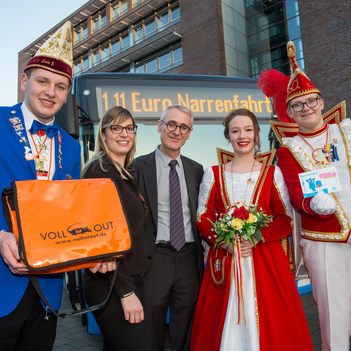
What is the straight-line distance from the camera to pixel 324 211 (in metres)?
2.12

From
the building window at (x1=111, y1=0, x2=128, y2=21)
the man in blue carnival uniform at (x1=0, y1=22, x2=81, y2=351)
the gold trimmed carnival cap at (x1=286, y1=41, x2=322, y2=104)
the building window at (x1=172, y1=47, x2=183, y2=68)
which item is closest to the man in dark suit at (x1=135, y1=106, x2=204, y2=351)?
the man in blue carnival uniform at (x1=0, y1=22, x2=81, y2=351)

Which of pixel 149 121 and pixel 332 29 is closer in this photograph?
pixel 149 121

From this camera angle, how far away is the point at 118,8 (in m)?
22.3

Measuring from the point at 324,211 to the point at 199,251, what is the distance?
0.97 metres

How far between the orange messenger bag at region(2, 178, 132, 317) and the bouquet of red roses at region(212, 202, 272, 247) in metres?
0.83

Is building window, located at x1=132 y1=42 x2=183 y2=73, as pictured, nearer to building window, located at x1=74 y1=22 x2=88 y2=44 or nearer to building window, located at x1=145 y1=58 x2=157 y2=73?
building window, located at x1=145 y1=58 x2=157 y2=73

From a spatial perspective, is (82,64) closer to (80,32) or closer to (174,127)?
(80,32)

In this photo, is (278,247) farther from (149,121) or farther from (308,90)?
(149,121)

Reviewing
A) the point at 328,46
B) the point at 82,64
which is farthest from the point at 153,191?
the point at 82,64

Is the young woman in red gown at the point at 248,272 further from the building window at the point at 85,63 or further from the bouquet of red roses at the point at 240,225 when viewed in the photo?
the building window at the point at 85,63

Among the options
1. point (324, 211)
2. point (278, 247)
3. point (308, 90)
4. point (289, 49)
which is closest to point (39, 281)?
point (278, 247)

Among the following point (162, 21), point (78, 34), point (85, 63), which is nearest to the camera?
point (162, 21)

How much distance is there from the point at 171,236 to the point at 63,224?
110 cm

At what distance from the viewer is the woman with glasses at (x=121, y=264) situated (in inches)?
65.7
